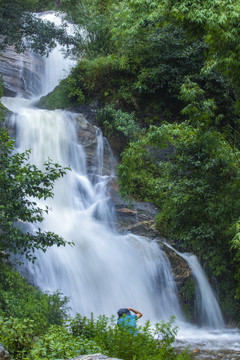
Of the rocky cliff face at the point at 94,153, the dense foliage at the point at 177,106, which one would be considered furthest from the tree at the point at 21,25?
the rocky cliff face at the point at 94,153

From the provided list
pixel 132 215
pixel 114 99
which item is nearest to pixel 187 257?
pixel 132 215

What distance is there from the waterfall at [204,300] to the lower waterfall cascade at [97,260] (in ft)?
0.09

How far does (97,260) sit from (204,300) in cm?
335

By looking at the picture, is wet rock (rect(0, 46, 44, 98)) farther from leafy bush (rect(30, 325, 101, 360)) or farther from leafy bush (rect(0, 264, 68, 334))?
leafy bush (rect(30, 325, 101, 360))

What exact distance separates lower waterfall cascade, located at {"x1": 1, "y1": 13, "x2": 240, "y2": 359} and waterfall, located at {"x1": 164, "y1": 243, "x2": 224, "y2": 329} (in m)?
0.03

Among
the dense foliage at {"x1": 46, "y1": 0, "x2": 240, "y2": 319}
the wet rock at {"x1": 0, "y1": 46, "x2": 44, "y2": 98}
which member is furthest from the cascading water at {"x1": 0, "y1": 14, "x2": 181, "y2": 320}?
the wet rock at {"x1": 0, "y1": 46, "x2": 44, "y2": 98}

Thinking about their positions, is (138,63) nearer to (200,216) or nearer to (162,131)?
(162,131)

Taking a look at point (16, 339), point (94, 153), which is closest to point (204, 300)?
point (94, 153)

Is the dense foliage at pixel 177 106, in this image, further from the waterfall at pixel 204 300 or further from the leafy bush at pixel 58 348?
the leafy bush at pixel 58 348

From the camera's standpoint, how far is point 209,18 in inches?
387

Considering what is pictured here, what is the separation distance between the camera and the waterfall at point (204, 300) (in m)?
10.6

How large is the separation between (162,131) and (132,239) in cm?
349

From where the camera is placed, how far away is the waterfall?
10.6m

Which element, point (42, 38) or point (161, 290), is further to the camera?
point (42, 38)
